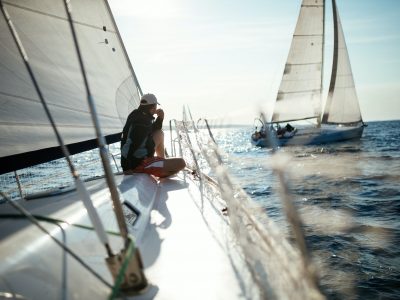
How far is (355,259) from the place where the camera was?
3926 millimetres

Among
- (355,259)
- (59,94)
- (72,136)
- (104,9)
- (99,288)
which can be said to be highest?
(104,9)

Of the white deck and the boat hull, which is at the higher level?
the white deck

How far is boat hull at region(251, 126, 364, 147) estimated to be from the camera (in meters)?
26.0

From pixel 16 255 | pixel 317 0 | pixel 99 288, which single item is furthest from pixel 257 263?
pixel 317 0

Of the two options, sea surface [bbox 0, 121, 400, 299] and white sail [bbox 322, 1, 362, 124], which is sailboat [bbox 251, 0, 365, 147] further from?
sea surface [bbox 0, 121, 400, 299]

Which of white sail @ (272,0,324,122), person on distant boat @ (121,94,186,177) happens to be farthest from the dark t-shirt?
white sail @ (272,0,324,122)

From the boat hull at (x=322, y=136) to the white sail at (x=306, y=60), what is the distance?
6.05ft

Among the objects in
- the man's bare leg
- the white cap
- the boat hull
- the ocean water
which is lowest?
the boat hull

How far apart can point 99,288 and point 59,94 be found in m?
2.36

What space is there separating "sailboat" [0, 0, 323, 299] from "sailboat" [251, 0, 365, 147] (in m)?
22.7

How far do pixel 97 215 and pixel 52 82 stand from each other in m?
2.49

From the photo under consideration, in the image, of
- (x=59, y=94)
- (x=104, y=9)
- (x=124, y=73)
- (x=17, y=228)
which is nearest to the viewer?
(x=17, y=228)

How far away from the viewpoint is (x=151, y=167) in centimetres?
360

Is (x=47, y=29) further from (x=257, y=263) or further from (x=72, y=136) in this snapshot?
(x=257, y=263)
